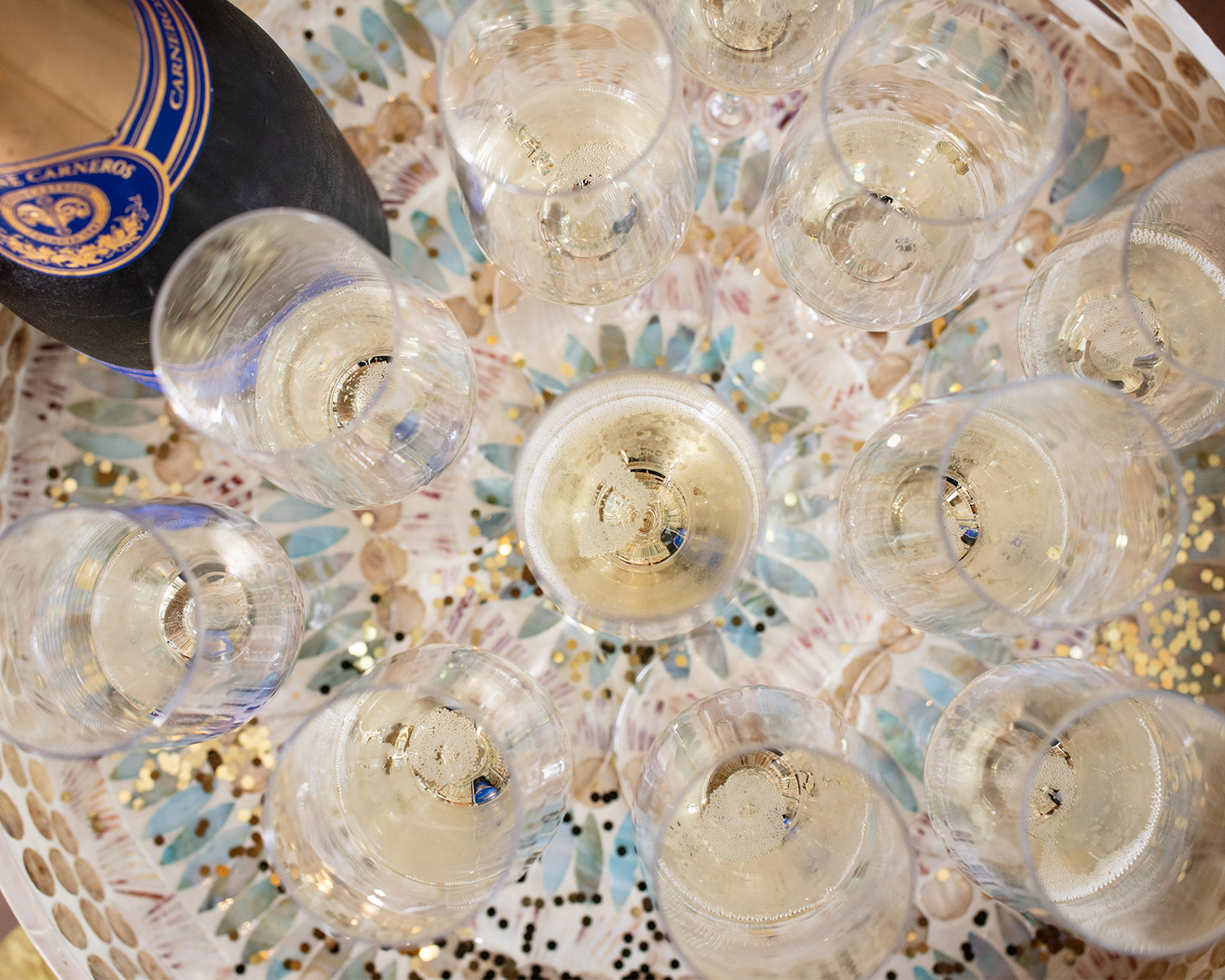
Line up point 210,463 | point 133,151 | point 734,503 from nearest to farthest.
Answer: point 133,151 → point 734,503 → point 210,463

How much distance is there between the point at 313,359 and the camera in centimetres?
78

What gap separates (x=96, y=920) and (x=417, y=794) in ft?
1.25

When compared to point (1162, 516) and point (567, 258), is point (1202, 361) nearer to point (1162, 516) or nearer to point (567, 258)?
point (1162, 516)

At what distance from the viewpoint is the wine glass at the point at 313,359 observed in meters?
0.63

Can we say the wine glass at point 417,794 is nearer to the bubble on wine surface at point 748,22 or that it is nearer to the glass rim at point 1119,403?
the glass rim at point 1119,403

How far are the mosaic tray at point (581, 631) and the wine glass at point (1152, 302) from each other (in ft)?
0.16

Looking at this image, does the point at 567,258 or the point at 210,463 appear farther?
the point at 210,463

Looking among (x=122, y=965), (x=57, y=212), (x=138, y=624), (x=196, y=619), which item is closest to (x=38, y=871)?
(x=122, y=965)

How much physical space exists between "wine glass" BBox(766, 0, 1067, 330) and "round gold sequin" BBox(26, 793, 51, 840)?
93 centimetres

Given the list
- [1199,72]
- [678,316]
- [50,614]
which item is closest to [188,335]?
[50,614]

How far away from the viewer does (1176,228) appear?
799 millimetres

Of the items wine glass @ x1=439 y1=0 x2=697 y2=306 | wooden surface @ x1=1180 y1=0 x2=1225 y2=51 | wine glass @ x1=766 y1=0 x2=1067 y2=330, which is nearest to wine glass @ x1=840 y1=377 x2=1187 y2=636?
wine glass @ x1=766 y1=0 x2=1067 y2=330

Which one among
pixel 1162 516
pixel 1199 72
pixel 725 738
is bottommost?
pixel 725 738

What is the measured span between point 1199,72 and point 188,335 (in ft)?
3.27
